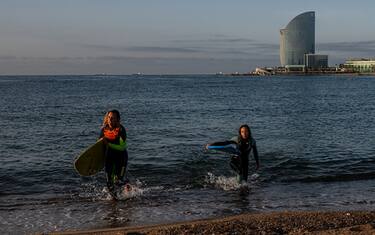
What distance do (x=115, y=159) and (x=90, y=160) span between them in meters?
0.67

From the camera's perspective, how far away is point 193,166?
17.3 metres

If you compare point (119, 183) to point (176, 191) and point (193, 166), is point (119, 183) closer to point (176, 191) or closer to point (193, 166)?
point (176, 191)

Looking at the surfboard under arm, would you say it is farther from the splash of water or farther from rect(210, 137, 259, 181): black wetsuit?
the splash of water

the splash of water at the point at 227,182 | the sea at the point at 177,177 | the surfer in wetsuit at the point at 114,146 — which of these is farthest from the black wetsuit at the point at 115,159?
the splash of water at the point at 227,182

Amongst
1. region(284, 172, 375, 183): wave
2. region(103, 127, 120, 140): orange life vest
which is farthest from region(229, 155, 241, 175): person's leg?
region(103, 127, 120, 140): orange life vest

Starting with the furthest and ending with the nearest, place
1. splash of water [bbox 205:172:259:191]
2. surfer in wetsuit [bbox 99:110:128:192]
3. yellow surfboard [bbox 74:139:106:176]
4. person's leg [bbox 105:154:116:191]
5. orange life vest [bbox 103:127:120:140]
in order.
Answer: splash of water [bbox 205:172:259:191], yellow surfboard [bbox 74:139:106:176], person's leg [bbox 105:154:116:191], orange life vest [bbox 103:127:120:140], surfer in wetsuit [bbox 99:110:128:192]

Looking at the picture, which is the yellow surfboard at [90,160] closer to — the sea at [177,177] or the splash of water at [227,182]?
the sea at [177,177]

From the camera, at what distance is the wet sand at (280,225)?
8.46 meters

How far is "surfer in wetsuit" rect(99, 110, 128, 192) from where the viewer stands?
38.3 ft

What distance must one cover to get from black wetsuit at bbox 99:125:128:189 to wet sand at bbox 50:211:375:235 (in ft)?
8.84

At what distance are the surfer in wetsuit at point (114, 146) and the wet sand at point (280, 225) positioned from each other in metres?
2.70

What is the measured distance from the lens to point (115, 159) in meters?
12.1

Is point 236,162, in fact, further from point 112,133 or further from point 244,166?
point 112,133

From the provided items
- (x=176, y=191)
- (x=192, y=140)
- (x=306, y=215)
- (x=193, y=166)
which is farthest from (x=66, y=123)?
(x=306, y=215)
